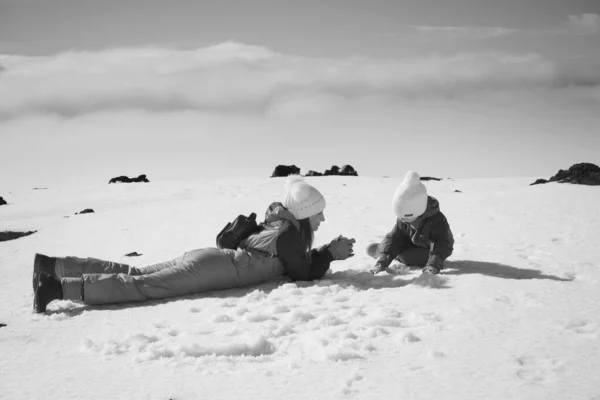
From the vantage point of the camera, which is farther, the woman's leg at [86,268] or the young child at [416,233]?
the young child at [416,233]

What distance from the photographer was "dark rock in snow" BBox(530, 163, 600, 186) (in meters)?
14.3

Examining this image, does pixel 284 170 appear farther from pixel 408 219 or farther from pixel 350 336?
pixel 350 336

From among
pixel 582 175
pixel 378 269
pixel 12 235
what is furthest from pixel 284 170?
pixel 378 269

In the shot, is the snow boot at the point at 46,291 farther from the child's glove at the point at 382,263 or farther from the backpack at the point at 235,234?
the child's glove at the point at 382,263

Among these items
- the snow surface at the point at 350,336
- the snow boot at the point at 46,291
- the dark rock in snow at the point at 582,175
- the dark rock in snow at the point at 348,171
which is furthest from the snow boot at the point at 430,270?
the dark rock in snow at the point at 348,171

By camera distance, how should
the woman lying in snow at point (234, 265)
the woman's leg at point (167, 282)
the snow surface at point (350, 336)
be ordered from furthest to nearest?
the woman lying in snow at point (234, 265), the woman's leg at point (167, 282), the snow surface at point (350, 336)

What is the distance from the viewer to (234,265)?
605 centimetres

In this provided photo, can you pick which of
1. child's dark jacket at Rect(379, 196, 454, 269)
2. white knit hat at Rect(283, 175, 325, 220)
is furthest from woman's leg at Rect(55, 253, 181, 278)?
child's dark jacket at Rect(379, 196, 454, 269)

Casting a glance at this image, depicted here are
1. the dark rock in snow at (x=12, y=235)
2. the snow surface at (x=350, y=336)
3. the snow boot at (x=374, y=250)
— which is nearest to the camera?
the snow surface at (x=350, y=336)

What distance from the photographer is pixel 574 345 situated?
4.01 metres

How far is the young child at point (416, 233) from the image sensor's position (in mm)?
6305

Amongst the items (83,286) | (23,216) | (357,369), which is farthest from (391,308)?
(23,216)

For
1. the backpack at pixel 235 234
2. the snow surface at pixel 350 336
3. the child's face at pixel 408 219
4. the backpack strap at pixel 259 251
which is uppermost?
the child's face at pixel 408 219

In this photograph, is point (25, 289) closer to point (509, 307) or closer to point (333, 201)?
point (509, 307)
